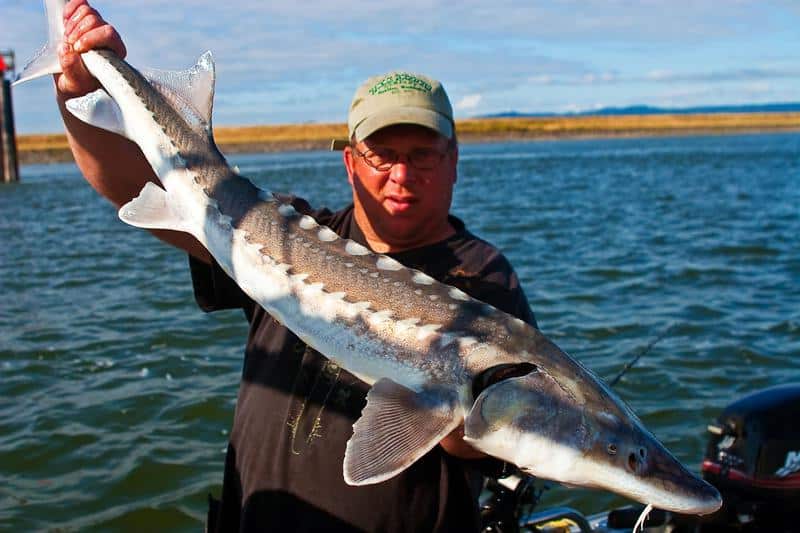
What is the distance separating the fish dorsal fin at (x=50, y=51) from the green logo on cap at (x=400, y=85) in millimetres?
1149

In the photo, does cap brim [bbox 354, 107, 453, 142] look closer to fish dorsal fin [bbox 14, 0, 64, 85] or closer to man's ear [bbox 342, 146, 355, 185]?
man's ear [bbox 342, 146, 355, 185]

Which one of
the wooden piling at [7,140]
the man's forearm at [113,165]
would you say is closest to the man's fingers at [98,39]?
the man's forearm at [113,165]

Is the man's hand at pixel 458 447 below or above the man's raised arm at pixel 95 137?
below

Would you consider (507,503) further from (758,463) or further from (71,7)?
(71,7)

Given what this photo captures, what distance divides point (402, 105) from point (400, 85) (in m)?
0.09

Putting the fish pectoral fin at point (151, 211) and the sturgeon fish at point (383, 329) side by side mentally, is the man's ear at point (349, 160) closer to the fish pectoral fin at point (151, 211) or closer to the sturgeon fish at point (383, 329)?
the sturgeon fish at point (383, 329)

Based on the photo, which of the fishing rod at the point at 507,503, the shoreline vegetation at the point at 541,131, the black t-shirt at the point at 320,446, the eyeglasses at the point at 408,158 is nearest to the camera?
the black t-shirt at the point at 320,446

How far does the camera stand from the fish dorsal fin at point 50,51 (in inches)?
121

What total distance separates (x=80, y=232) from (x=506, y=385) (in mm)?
16785

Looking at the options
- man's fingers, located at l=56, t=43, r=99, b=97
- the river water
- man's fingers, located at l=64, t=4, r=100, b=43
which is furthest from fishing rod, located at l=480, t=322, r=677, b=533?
man's fingers, located at l=64, t=4, r=100, b=43

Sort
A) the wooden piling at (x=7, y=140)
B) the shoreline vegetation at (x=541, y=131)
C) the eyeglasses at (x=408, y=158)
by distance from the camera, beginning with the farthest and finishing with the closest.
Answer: the shoreline vegetation at (x=541, y=131) < the wooden piling at (x=7, y=140) < the eyeglasses at (x=408, y=158)

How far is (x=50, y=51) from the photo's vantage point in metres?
3.12

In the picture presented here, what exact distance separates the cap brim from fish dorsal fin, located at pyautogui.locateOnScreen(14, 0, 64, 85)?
115 cm

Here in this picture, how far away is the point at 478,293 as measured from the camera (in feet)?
9.05
